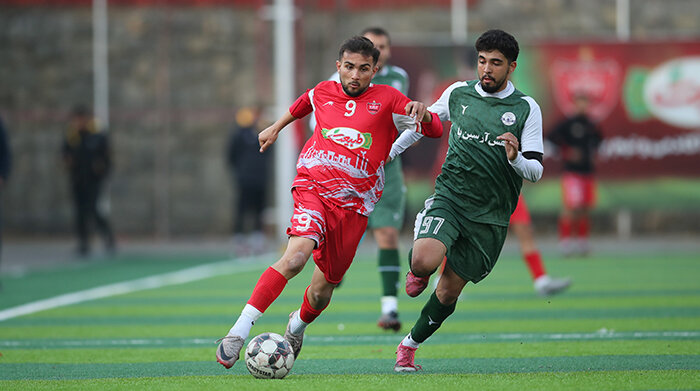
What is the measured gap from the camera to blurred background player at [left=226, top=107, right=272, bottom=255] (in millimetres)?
17578

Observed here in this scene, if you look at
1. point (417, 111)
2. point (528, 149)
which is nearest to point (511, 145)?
point (528, 149)

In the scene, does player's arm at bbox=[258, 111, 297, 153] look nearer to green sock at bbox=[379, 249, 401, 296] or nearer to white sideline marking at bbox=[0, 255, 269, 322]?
green sock at bbox=[379, 249, 401, 296]

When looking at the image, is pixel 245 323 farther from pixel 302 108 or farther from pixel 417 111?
pixel 417 111

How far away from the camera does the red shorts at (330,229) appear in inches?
253

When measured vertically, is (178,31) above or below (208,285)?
above

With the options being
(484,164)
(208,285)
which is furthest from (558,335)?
(208,285)

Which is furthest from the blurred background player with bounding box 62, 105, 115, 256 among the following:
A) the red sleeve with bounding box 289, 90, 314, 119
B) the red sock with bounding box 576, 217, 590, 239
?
the red sleeve with bounding box 289, 90, 314, 119

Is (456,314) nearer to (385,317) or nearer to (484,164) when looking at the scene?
(385,317)

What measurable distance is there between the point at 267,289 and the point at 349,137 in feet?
3.56

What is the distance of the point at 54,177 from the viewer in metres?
21.2

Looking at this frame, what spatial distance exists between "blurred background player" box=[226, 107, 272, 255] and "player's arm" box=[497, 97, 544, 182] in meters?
11.4

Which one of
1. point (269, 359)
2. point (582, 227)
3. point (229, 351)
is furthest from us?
point (582, 227)

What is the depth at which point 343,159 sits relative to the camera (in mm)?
6551

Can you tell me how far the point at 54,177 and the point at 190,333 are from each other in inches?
522
